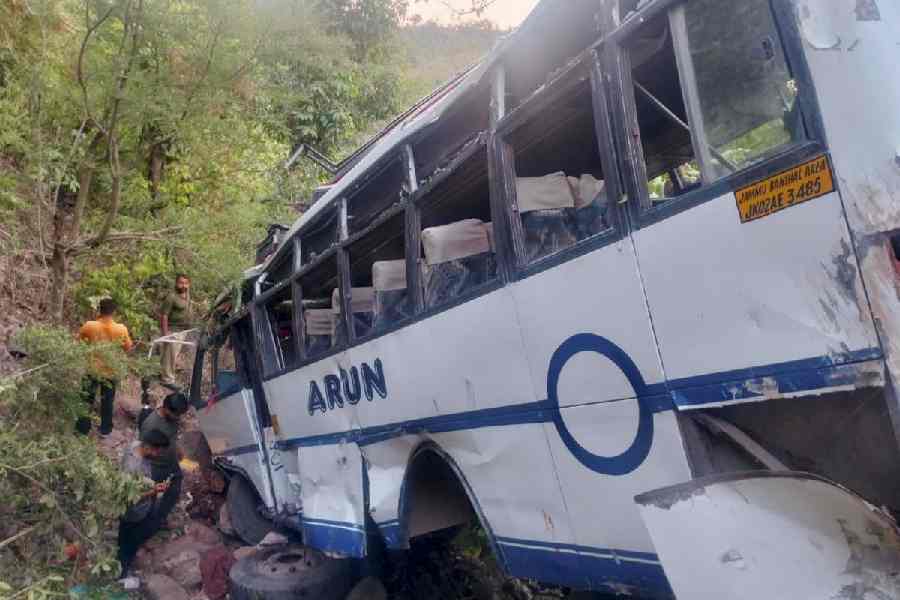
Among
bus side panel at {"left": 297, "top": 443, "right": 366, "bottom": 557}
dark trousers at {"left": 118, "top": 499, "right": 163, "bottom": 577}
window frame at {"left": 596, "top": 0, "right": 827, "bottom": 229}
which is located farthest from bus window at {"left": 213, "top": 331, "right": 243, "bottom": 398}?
window frame at {"left": 596, "top": 0, "right": 827, "bottom": 229}

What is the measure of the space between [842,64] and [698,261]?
0.61 m

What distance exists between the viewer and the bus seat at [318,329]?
15.9ft

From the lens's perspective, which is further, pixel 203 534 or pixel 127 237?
pixel 127 237

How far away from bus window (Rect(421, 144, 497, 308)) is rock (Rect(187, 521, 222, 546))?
4263 mm

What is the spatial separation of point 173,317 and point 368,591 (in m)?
6.13

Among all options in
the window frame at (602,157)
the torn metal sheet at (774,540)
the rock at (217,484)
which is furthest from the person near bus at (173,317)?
the torn metal sheet at (774,540)

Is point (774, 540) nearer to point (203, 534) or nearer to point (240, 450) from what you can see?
point (240, 450)

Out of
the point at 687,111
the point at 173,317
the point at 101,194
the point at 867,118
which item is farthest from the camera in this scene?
the point at 173,317

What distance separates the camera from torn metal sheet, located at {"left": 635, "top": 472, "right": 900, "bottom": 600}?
1.90 m

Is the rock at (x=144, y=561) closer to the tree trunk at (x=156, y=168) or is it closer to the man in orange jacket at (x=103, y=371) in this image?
the man in orange jacket at (x=103, y=371)

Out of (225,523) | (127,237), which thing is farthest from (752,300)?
(127,237)

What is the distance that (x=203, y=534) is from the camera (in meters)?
6.92

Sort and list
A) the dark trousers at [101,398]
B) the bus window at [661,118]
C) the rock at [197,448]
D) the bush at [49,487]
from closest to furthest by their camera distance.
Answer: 1. the bus window at [661,118]
2. the bush at [49,487]
3. the dark trousers at [101,398]
4. the rock at [197,448]

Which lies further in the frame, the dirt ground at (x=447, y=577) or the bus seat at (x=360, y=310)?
the dirt ground at (x=447, y=577)
